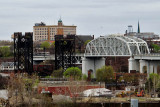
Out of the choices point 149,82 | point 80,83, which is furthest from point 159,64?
point 80,83

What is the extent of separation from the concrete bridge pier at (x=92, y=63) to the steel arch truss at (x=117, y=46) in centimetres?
136

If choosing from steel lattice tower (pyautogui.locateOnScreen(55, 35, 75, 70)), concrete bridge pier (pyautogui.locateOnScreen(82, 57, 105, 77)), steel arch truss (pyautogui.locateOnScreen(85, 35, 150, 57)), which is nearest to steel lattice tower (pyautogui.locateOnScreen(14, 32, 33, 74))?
steel lattice tower (pyautogui.locateOnScreen(55, 35, 75, 70))

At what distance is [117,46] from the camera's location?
133 meters

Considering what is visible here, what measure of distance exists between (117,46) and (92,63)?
929 centimetres

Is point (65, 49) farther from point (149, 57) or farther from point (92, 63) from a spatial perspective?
point (92, 63)

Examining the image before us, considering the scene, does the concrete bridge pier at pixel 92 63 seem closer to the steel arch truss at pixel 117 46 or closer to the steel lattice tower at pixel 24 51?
the steel arch truss at pixel 117 46

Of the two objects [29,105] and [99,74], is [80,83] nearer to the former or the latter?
[29,105]

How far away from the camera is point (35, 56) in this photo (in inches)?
5832

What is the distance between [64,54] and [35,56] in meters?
37.6

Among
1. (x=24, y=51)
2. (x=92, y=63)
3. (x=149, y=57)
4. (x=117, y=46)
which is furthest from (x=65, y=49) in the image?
(x=92, y=63)

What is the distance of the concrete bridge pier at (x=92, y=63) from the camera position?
13625 centimetres

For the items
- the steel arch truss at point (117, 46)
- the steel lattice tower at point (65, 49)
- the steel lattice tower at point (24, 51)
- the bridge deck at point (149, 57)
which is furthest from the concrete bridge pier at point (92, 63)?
the steel lattice tower at point (24, 51)

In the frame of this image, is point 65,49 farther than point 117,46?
No

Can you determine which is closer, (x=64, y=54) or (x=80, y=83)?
(x=80, y=83)
